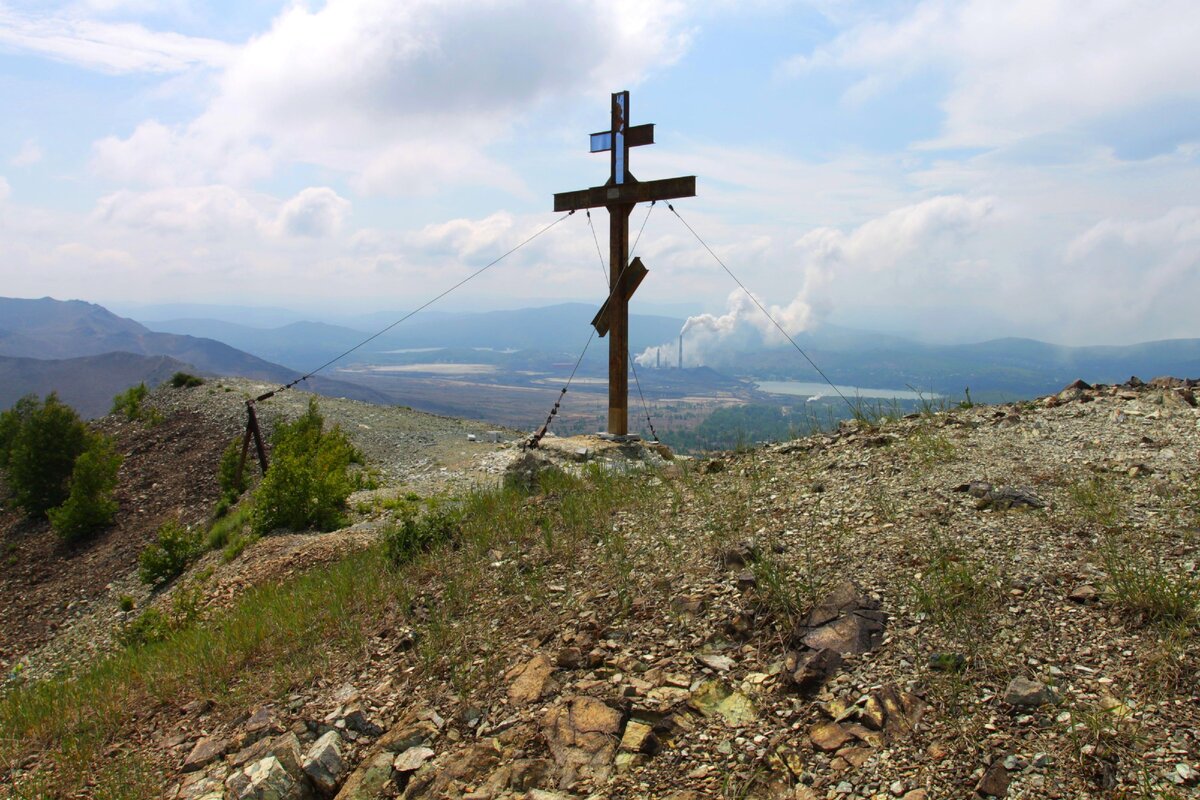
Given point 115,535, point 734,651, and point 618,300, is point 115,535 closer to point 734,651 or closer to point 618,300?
point 618,300

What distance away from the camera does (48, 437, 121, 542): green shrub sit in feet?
55.5

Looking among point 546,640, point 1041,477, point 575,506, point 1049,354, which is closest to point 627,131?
point 575,506

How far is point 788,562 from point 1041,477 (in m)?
2.77

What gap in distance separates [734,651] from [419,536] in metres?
4.26

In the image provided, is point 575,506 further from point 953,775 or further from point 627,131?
point 627,131

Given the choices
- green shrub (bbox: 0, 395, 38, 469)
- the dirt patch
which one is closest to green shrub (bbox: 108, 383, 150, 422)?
the dirt patch

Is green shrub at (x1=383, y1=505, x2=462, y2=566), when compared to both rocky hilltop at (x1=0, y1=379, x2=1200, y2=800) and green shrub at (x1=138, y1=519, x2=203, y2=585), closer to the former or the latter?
rocky hilltop at (x1=0, y1=379, x2=1200, y2=800)

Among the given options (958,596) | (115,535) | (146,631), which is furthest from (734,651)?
(115,535)

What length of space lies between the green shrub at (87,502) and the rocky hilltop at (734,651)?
439 inches

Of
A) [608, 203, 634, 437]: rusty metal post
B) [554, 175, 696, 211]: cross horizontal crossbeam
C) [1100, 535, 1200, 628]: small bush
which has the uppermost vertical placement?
[554, 175, 696, 211]: cross horizontal crossbeam

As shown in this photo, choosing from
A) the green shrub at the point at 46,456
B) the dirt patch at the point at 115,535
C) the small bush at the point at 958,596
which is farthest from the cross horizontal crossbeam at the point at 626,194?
the green shrub at the point at 46,456

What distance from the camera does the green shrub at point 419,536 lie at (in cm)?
748

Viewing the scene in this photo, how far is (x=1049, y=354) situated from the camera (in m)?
160

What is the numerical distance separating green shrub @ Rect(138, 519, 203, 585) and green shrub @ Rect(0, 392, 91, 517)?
928 centimetres
